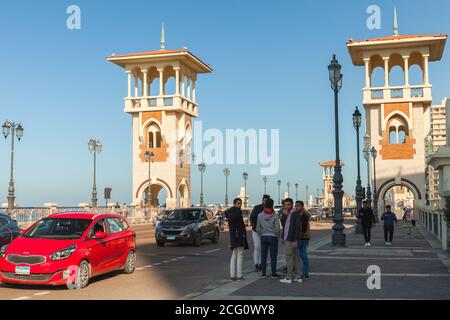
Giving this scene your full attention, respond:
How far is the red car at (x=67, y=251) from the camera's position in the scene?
1138 centimetres

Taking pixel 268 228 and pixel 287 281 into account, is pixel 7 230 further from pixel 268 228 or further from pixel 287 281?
pixel 287 281

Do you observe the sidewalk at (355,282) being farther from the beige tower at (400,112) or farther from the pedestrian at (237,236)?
the beige tower at (400,112)

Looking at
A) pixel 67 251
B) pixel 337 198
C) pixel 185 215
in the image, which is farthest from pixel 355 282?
pixel 185 215

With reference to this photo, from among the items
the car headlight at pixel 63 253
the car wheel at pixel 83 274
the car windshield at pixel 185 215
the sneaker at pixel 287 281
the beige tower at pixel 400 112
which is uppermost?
the beige tower at pixel 400 112

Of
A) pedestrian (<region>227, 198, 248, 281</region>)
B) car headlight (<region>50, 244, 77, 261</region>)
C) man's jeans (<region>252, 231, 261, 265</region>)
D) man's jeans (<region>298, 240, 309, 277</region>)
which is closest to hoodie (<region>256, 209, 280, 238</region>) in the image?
pedestrian (<region>227, 198, 248, 281</region>)

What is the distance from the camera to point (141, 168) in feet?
233

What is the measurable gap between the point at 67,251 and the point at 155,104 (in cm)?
6023

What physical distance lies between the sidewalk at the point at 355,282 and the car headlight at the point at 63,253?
9.71 feet

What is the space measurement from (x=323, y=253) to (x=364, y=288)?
8741 mm

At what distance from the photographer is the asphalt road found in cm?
1091

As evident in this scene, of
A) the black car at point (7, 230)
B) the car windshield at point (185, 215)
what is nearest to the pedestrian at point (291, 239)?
the black car at point (7, 230)
